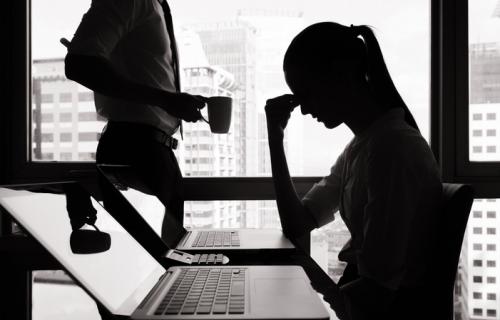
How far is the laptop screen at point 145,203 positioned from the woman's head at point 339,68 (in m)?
0.54

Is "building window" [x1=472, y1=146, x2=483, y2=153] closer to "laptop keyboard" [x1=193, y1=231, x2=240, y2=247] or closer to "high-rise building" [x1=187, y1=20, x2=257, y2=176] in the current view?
"high-rise building" [x1=187, y1=20, x2=257, y2=176]

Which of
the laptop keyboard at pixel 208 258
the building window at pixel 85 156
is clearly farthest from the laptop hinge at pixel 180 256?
the building window at pixel 85 156

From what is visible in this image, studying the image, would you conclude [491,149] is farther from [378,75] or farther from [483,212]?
[378,75]

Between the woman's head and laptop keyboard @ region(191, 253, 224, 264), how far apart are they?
494 millimetres

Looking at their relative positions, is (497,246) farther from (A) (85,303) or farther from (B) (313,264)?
(A) (85,303)

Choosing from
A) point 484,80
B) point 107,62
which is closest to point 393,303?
point 107,62

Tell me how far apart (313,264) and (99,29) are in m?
0.86

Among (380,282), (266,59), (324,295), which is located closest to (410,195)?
(380,282)

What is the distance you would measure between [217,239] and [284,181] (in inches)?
12.1

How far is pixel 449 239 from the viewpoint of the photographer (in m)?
0.86

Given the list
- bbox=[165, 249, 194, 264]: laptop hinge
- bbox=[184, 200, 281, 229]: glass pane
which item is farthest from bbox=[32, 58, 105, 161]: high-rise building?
bbox=[165, 249, 194, 264]: laptop hinge

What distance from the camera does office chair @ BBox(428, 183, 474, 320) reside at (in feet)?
2.82

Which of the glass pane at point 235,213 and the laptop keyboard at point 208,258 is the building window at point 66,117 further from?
the laptop keyboard at point 208,258

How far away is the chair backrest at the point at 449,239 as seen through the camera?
0.86m
